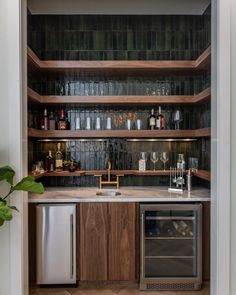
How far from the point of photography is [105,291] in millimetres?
3037

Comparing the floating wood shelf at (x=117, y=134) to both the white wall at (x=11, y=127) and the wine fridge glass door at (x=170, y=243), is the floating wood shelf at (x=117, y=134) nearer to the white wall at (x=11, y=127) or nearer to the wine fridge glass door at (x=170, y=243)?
the wine fridge glass door at (x=170, y=243)

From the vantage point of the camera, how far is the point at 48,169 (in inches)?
147

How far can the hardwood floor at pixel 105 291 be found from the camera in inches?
118

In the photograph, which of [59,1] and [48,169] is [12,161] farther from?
[59,1]

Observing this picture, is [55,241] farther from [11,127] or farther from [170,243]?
[11,127]

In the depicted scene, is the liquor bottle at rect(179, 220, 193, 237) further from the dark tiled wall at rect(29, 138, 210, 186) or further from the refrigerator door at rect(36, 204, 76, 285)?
the refrigerator door at rect(36, 204, 76, 285)

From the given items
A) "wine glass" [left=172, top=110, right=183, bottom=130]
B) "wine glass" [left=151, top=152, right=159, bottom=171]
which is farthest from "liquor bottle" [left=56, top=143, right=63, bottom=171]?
"wine glass" [left=172, top=110, right=183, bottom=130]

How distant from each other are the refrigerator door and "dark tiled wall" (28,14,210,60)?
1895mm

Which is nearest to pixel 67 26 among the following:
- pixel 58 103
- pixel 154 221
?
pixel 58 103

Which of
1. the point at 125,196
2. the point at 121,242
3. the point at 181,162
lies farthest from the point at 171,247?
the point at 181,162

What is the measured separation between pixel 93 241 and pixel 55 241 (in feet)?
1.23

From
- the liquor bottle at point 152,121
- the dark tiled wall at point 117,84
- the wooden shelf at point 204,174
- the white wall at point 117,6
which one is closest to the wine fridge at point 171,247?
the wooden shelf at point 204,174

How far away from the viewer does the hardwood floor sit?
300 centimetres

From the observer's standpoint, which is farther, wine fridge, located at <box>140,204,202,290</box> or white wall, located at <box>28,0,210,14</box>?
white wall, located at <box>28,0,210,14</box>
